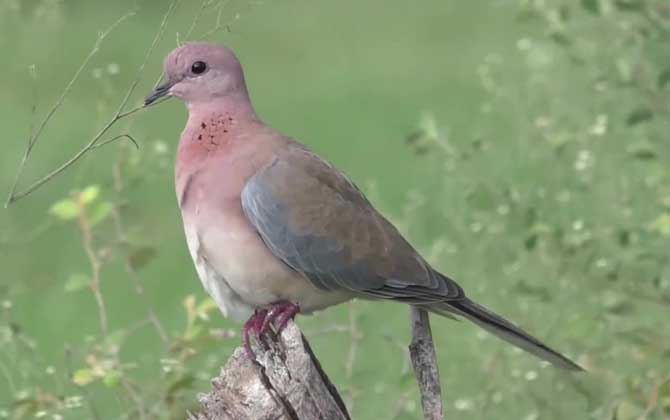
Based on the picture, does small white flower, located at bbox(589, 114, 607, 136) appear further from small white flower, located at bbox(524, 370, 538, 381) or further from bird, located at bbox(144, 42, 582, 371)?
bird, located at bbox(144, 42, 582, 371)

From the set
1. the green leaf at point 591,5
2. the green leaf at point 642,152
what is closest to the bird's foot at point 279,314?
the green leaf at point 642,152

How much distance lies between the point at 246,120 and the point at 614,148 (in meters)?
2.18

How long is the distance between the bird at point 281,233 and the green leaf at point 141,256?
0.64 meters

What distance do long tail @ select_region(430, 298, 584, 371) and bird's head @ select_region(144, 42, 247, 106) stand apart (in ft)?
2.42

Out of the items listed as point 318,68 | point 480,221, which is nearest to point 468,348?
point 480,221

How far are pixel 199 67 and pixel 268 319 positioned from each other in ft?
2.60

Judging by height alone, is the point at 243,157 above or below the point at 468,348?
above

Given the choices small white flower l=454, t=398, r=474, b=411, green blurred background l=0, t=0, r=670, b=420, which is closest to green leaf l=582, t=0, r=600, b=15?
green blurred background l=0, t=0, r=670, b=420

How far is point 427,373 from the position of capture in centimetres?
373

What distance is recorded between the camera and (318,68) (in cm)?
1338

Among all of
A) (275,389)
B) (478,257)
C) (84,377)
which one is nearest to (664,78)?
(478,257)

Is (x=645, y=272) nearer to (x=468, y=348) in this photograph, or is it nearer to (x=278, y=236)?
(x=468, y=348)

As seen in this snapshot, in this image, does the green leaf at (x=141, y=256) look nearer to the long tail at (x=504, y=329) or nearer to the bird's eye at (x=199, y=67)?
the bird's eye at (x=199, y=67)

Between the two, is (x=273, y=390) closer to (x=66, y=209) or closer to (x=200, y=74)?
(x=200, y=74)
